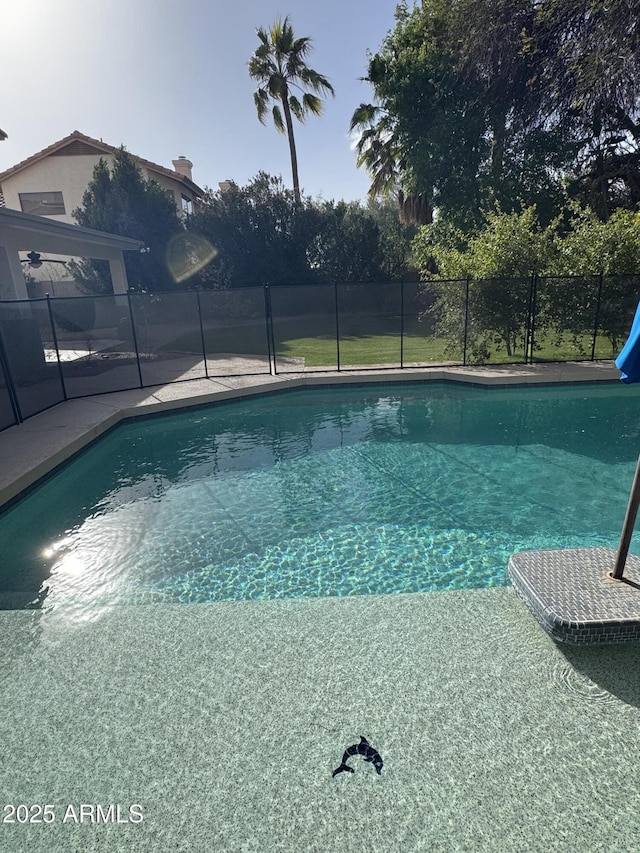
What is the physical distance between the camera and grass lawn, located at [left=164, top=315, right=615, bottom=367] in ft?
37.4

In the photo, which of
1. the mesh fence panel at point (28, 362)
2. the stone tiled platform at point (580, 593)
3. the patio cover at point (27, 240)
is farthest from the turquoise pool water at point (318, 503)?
the patio cover at point (27, 240)

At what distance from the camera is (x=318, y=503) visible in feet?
17.1

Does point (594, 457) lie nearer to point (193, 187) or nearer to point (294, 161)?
point (294, 161)

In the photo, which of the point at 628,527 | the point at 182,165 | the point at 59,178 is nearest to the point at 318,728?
the point at 628,527

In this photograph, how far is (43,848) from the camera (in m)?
1.79

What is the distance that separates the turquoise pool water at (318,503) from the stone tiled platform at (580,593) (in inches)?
29.7

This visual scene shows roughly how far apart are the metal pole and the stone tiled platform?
0.20ft

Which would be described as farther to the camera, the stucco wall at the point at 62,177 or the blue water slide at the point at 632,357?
the stucco wall at the point at 62,177

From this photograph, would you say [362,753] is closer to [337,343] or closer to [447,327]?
[337,343]

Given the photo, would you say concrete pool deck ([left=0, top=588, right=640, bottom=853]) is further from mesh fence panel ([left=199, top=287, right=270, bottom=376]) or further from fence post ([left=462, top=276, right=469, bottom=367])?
mesh fence panel ([left=199, top=287, right=270, bottom=376])

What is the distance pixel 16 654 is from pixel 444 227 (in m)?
17.1

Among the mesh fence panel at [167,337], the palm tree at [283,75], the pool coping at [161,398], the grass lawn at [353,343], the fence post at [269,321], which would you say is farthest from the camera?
the palm tree at [283,75]

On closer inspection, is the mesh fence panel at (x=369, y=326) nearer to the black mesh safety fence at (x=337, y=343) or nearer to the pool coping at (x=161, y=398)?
the black mesh safety fence at (x=337, y=343)

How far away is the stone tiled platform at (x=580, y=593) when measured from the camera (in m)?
2.52
